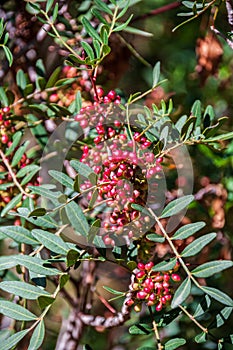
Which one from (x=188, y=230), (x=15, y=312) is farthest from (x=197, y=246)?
(x=15, y=312)

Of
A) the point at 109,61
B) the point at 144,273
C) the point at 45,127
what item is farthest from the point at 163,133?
the point at 109,61

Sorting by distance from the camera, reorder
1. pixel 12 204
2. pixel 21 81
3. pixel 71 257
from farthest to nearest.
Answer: pixel 21 81 < pixel 12 204 < pixel 71 257

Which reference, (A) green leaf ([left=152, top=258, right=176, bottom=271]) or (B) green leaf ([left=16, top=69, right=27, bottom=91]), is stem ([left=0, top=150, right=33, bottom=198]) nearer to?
(B) green leaf ([left=16, top=69, right=27, bottom=91])

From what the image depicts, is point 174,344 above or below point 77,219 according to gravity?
below

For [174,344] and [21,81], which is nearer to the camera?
[174,344]

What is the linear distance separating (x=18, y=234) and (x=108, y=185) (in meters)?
0.14

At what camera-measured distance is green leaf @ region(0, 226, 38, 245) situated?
76cm

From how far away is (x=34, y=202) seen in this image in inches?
34.7

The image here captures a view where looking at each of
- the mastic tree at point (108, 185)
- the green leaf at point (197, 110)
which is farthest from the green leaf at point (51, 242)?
the green leaf at point (197, 110)

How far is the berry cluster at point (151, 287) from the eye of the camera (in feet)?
2.34

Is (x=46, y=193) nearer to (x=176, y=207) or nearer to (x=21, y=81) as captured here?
(x=176, y=207)

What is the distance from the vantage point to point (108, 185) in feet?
2.34

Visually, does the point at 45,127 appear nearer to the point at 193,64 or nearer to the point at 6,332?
the point at 6,332

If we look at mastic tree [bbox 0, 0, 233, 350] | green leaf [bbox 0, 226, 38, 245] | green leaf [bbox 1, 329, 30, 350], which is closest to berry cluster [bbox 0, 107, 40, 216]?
mastic tree [bbox 0, 0, 233, 350]
